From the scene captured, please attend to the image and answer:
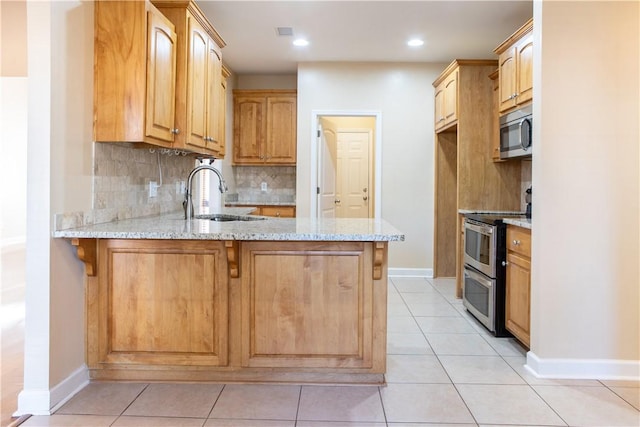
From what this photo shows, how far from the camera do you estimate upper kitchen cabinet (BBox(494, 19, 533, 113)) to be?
10.9ft

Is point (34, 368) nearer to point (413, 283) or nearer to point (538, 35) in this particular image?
point (538, 35)

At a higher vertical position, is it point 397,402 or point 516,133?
point 516,133

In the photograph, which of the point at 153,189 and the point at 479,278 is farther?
the point at 479,278

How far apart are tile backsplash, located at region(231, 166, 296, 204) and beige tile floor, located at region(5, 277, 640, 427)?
12.1 ft

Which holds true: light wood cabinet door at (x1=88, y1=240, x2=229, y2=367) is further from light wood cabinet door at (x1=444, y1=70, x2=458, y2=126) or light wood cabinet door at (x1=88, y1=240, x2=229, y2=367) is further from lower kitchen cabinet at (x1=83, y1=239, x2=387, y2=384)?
light wood cabinet door at (x1=444, y1=70, x2=458, y2=126)

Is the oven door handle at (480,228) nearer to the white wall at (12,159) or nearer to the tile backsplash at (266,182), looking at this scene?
the tile backsplash at (266,182)

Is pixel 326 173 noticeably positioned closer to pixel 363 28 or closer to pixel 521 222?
pixel 363 28

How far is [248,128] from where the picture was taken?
590 centimetres

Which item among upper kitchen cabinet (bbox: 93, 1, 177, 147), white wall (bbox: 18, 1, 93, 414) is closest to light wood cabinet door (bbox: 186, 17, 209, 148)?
upper kitchen cabinet (bbox: 93, 1, 177, 147)

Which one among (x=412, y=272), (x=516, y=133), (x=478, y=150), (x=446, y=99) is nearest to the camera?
(x=516, y=133)

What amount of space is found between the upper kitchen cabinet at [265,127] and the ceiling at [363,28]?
1.69 ft

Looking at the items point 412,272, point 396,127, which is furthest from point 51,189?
point 412,272

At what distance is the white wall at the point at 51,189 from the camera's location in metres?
2.05

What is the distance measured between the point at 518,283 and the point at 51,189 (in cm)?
287
